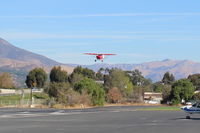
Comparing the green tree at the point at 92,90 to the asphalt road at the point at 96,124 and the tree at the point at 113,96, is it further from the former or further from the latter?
the asphalt road at the point at 96,124

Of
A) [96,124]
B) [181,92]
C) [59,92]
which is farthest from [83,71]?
[96,124]

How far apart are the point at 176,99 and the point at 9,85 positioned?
219 feet

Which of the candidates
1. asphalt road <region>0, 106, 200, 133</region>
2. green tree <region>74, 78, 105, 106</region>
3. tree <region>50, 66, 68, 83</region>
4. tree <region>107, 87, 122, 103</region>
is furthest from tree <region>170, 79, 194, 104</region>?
asphalt road <region>0, 106, 200, 133</region>

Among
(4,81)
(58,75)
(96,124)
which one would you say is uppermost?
(58,75)

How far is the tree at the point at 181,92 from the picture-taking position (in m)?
120

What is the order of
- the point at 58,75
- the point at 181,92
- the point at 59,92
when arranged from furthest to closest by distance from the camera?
the point at 58,75 → the point at 181,92 → the point at 59,92

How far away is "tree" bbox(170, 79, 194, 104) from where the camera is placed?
11961cm

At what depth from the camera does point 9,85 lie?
16862 cm

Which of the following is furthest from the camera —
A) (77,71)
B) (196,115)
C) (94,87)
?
(77,71)

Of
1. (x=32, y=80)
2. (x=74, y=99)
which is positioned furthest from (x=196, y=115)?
(x=32, y=80)

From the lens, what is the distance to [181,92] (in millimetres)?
120500

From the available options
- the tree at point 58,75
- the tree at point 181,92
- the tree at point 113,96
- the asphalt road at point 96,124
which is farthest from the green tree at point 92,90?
the tree at point 58,75

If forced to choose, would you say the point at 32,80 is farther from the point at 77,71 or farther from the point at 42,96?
the point at 42,96

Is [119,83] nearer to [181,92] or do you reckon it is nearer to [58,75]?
[58,75]
